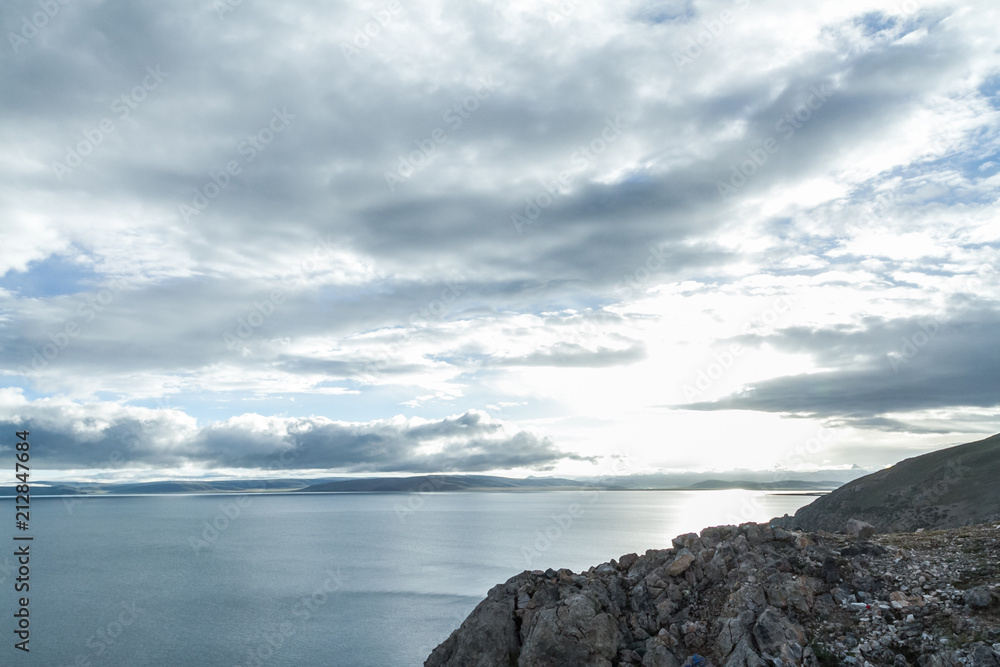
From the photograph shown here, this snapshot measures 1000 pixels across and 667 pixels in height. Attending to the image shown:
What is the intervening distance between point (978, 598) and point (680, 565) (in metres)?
15.4

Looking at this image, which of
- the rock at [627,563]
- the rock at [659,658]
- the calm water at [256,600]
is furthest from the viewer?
the calm water at [256,600]

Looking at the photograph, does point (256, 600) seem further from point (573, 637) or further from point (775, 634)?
point (775, 634)

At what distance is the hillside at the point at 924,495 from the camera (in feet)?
401

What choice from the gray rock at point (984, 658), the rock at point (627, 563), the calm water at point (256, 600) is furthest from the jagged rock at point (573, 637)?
the calm water at point (256, 600)

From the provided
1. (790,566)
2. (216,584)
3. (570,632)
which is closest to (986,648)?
(790,566)

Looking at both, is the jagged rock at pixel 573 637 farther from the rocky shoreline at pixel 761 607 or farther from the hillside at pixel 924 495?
the hillside at pixel 924 495

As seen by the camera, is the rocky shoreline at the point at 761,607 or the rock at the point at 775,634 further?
the rock at the point at 775,634

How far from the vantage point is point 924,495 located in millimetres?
137875

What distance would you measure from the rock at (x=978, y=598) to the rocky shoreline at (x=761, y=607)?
0.07 meters

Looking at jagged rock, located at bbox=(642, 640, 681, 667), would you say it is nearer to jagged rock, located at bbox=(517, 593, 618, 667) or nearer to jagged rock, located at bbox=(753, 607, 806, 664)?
jagged rock, located at bbox=(517, 593, 618, 667)

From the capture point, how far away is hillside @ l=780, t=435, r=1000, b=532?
4811 inches

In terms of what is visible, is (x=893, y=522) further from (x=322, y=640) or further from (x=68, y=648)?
(x=68, y=648)

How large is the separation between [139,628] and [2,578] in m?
68.2

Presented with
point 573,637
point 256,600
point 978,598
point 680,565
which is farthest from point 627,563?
point 256,600
